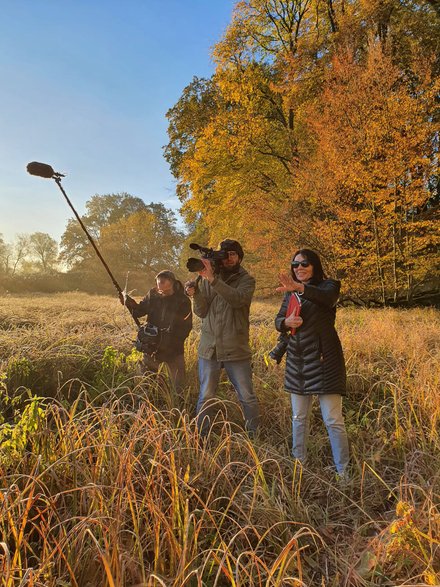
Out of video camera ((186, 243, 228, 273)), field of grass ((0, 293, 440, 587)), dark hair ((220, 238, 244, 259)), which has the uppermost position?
dark hair ((220, 238, 244, 259))

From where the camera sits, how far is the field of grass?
68.1 inches

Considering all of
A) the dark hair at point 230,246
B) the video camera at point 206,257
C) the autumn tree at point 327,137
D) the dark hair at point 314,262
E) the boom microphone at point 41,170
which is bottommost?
the dark hair at point 314,262

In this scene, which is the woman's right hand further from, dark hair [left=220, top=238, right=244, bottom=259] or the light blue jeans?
dark hair [left=220, top=238, right=244, bottom=259]

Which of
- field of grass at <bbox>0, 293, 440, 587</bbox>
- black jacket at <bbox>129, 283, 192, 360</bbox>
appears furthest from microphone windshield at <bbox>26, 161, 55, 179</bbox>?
field of grass at <bbox>0, 293, 440, 587</bbox>

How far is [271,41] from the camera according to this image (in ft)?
50.1

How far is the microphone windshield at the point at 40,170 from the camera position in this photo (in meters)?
3.50

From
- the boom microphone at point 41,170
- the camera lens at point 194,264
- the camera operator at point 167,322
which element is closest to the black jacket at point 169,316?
the camera operator at point 167,322


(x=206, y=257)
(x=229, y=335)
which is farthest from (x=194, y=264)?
(x=229, y=335)

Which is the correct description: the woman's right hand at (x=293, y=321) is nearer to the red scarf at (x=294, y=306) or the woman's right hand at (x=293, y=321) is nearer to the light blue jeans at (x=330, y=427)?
the red scarf at (x=294, y=306)

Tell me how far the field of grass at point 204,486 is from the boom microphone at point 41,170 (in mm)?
1946

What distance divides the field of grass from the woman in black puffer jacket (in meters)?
0.27

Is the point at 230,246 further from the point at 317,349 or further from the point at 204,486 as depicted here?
the point at 204,486

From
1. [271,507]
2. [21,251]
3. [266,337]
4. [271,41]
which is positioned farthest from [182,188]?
[21,251]

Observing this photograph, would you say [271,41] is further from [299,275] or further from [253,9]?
[299,275]
